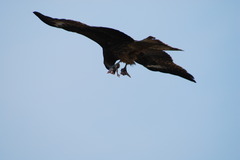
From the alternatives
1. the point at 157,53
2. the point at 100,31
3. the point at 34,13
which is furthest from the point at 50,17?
the point at 157,53

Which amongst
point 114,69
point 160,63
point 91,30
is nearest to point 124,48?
point 114,69

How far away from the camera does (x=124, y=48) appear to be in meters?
8.72

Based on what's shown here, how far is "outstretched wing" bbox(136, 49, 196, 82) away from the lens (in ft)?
30.2

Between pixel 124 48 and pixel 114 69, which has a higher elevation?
pixel 124 48

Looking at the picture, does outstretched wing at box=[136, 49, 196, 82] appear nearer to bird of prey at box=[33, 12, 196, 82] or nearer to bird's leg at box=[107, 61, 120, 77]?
bird of prey at box=[33, 12, 196, 82]

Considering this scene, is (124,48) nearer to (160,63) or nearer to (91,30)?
(91,30)

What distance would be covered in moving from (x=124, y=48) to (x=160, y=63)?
1.15 metres

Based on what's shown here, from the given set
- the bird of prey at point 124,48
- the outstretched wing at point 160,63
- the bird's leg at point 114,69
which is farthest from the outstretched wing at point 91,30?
the outstretched wing at point 160,63

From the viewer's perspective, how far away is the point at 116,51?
350 inches

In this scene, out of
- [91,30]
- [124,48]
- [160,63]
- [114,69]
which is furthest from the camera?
[160,63]

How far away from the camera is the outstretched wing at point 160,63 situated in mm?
9211

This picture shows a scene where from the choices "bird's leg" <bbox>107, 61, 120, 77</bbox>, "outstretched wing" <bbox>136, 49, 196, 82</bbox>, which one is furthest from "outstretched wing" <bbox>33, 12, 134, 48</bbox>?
"outstretched wing" <bbox>136, 49, 196, 82</bbox>

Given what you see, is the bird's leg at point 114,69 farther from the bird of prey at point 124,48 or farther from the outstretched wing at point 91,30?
the outstretched wing at point 91,30

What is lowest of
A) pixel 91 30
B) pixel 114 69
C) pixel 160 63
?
A: pixel 114 69
